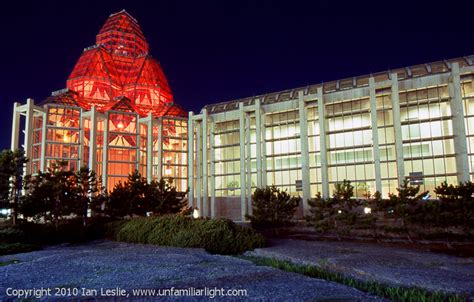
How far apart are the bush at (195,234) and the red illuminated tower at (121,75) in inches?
2048

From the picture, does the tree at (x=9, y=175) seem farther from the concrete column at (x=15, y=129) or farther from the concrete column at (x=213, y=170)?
the concrete column at (x=15, y=129)

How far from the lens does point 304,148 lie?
2308 inches

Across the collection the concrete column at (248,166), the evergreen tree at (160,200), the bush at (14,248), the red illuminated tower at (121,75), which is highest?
the red illuminated tower at (121,75)

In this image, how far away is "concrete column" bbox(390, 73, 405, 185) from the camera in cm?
5038

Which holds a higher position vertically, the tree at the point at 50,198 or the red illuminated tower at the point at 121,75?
the red illuminated tower at the point at 121,75

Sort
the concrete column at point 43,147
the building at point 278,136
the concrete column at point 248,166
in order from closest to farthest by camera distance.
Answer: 1. the building at point 278,136
2. the concrete column at point 248,166
3. the concrete column at point 43,147

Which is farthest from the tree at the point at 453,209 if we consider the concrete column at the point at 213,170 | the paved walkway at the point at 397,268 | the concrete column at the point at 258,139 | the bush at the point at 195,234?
the concrete column at the point at 213,170

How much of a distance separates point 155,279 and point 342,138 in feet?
167

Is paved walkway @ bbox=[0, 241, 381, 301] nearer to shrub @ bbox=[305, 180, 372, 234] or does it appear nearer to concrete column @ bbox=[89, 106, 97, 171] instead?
shrub @ bbox=[305, 180, 372, 234]

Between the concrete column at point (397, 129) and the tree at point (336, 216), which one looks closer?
the tree at point (336, 216)

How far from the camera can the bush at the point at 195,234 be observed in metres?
22.3

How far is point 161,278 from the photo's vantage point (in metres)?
12.5

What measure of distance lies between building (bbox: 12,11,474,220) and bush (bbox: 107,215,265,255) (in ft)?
108

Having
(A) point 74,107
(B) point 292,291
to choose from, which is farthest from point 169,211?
(A) point 74,107
